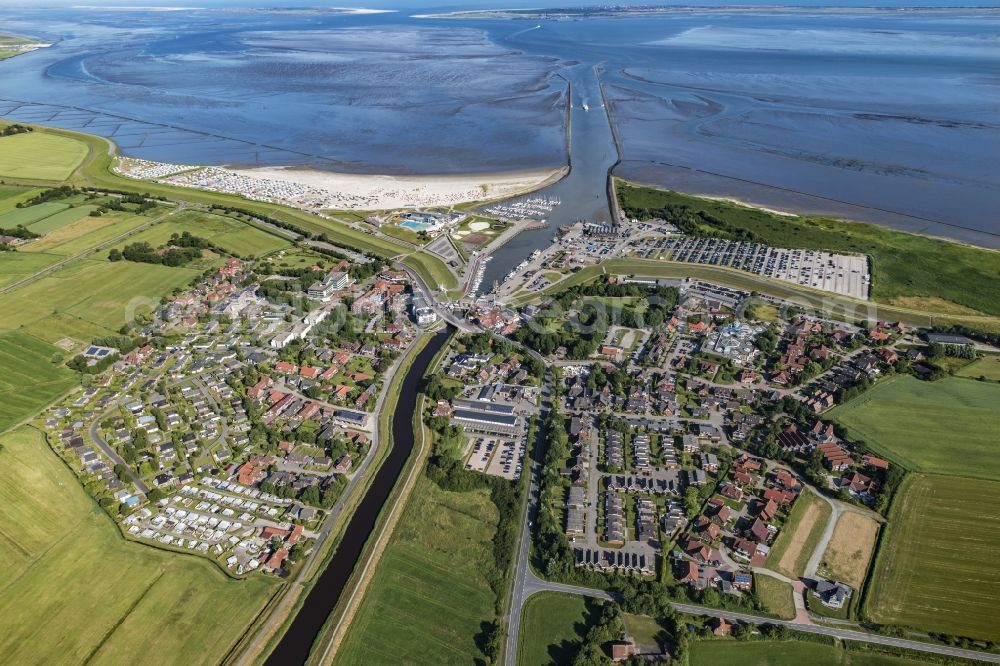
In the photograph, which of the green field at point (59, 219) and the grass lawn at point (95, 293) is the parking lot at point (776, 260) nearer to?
the grass lawn at point (95, 293)

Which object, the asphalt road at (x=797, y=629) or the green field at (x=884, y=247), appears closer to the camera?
the asphalt road at (x=797, y=629)

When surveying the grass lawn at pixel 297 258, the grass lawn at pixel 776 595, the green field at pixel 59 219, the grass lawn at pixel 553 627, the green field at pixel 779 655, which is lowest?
the grass lawn at pixel 553 627

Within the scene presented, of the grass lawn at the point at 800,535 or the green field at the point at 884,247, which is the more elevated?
the green field at the point at 884,247

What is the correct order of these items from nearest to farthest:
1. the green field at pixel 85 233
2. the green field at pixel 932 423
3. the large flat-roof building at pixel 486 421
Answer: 1. the green field at pixel 932 423
2. the large flat-roof building at pixel 486 421
3. the green field at pixel 85 233

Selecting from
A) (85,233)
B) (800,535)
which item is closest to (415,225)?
(85,233)

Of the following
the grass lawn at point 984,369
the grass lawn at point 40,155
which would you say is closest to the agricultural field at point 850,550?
the grass lawn at point 984,369

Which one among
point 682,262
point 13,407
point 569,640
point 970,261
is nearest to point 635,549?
point 569,640
